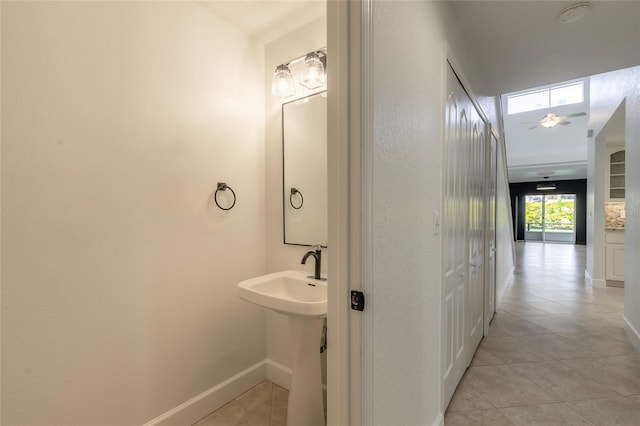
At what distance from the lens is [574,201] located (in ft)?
36.3

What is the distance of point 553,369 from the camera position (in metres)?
2.39

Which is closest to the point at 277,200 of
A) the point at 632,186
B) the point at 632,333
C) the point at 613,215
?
the point at 632,186

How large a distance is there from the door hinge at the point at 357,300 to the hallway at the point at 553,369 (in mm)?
1472

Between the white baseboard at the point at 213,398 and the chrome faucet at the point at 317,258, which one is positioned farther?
the chrome faucet at the point at 317,258

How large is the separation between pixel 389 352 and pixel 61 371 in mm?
1459

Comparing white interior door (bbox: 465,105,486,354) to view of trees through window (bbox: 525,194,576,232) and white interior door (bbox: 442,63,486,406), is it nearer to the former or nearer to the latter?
white interior door (bbox: 442,63,486,406)

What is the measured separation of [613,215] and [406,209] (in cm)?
548

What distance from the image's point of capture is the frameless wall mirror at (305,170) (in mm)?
1991

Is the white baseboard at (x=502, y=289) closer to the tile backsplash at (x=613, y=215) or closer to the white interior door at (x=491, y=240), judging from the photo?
the white interior door at (x=491, y=240)

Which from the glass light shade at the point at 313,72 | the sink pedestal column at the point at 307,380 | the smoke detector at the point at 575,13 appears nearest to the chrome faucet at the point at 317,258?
the sink pedestal column at the point at 307,380

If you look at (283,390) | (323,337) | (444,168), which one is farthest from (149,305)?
(444,168)

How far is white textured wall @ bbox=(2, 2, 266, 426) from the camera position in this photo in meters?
1.23

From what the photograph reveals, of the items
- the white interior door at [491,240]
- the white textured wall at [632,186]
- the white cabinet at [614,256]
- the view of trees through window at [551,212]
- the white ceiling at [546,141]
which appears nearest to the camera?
the white textured wall at [632,186]

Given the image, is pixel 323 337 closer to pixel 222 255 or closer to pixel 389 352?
pixel 389 352
